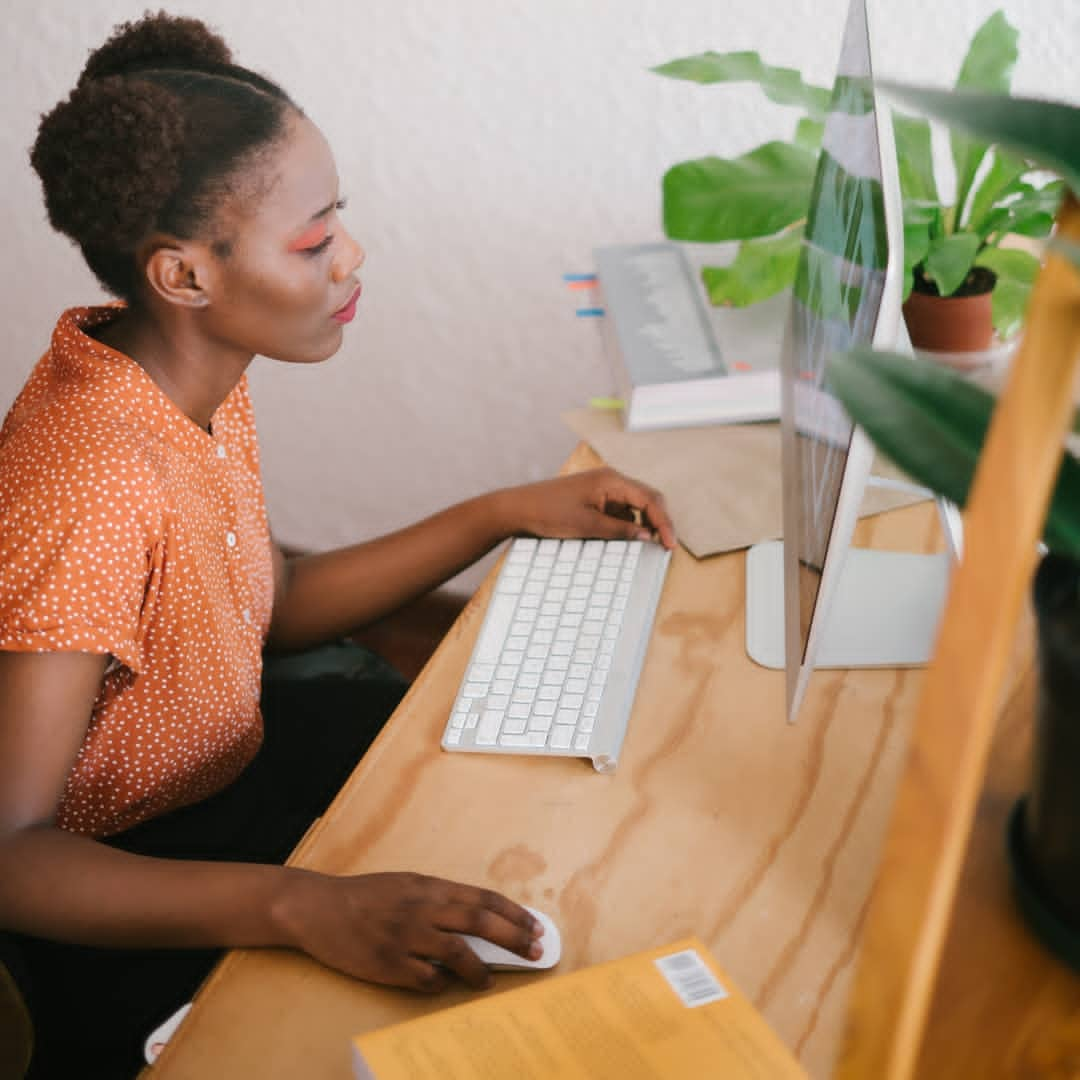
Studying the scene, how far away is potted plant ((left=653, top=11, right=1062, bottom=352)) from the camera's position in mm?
1123

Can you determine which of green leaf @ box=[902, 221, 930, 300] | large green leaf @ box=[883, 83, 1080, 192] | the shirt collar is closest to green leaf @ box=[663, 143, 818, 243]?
green leaf @ box=[902, 221, 930, 300]

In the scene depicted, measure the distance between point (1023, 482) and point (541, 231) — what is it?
1.41 metres

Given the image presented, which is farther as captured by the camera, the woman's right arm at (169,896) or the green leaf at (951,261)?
the green leaf at (951,261)

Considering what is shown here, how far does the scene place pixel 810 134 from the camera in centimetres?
121

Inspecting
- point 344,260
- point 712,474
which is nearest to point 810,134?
point 712,474

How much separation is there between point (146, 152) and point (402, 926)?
23.8 inches

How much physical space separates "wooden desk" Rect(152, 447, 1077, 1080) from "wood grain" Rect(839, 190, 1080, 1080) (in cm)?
34

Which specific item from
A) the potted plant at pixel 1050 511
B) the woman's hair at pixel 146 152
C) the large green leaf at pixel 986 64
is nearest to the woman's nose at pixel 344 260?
the woman's hair at pixel 146 152

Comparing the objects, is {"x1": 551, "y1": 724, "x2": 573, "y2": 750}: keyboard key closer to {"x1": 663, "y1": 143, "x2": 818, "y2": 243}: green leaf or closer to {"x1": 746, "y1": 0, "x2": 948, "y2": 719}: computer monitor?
{"x1": 746, "y1": 0, "x2": 948, "y2": 719}: computer monitor

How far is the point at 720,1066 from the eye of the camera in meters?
0.58

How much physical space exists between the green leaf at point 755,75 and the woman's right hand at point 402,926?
81 centimetres

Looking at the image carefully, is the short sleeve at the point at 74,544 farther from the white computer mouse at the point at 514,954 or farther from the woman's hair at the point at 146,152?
the white computer mouse at the point at 514,954

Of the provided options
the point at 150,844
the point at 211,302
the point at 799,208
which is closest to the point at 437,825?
the point at 150,844

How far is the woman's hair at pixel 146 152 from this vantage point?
Result: 0.93m
